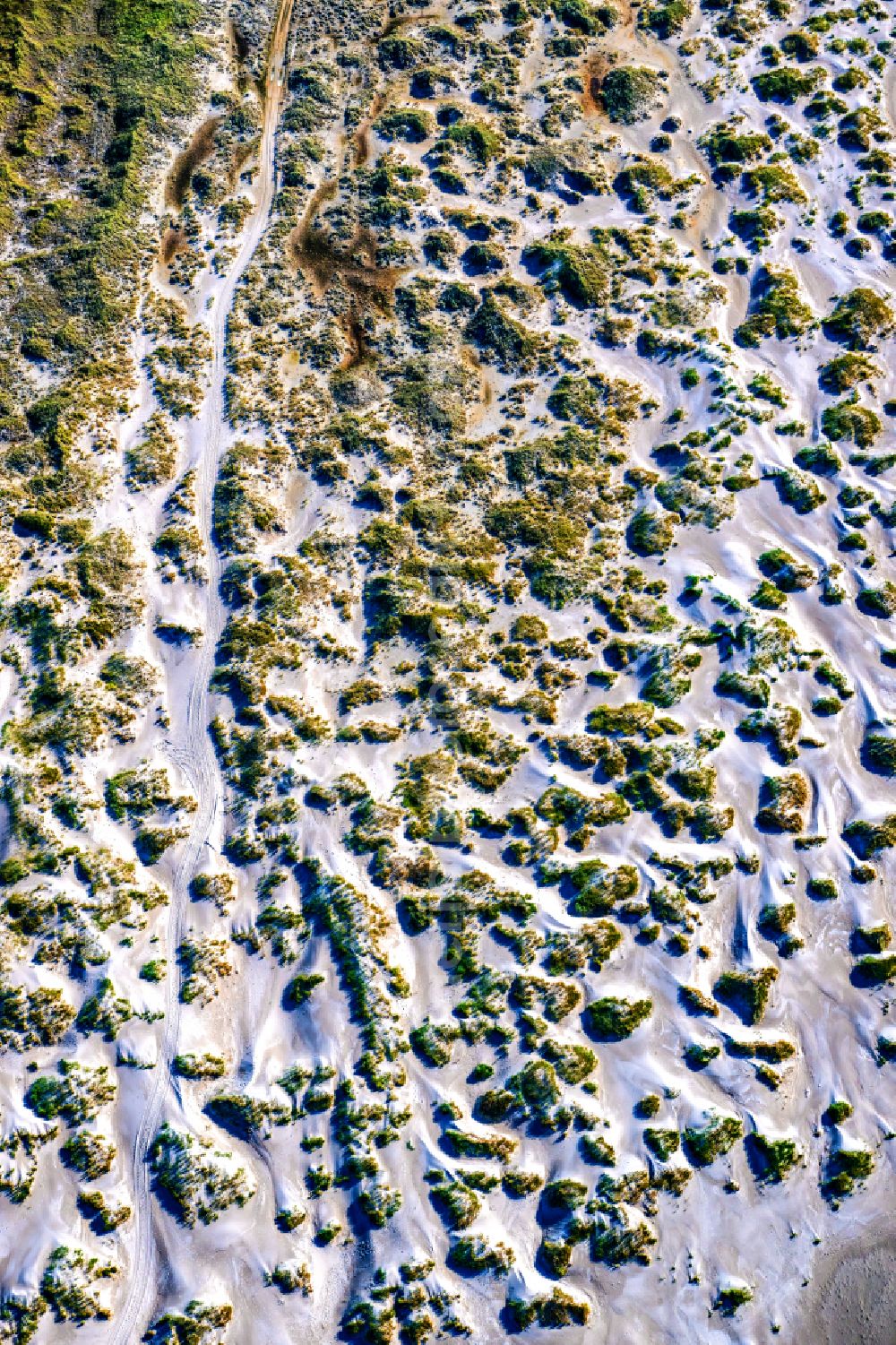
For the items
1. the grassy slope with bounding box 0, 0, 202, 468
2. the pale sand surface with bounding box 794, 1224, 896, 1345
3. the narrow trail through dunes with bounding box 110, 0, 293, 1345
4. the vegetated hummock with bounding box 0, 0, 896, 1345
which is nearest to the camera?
the pale sand surface with bounding box 794, 1224, 896, 1345

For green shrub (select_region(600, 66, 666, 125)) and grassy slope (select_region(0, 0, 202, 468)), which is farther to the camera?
green shrub (select_region(600, 66, 666, 125))

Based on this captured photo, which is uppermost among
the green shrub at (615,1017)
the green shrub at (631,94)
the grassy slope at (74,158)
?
the green shrub at (631,94)

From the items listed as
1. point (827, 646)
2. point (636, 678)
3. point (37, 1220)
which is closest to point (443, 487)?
point (636, 678)

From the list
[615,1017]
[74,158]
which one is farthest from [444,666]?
[74,158]

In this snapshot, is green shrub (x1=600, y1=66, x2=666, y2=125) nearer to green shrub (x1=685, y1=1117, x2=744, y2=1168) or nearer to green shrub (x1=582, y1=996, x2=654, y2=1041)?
green shrub (x1=582, y1=996, x2=654, y2=1041)

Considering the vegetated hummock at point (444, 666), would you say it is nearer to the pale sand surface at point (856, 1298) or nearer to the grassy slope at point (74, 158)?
the grassy slope at point (74, 158)

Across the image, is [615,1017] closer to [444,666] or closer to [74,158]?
[444,666]

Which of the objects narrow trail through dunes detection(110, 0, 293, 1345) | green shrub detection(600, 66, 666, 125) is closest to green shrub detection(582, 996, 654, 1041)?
narrow trail through dunes detection(110, 0, 293, 1345)

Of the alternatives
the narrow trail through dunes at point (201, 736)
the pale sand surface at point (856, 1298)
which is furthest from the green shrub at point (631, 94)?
the pale sand surface at point (856, 1298)
